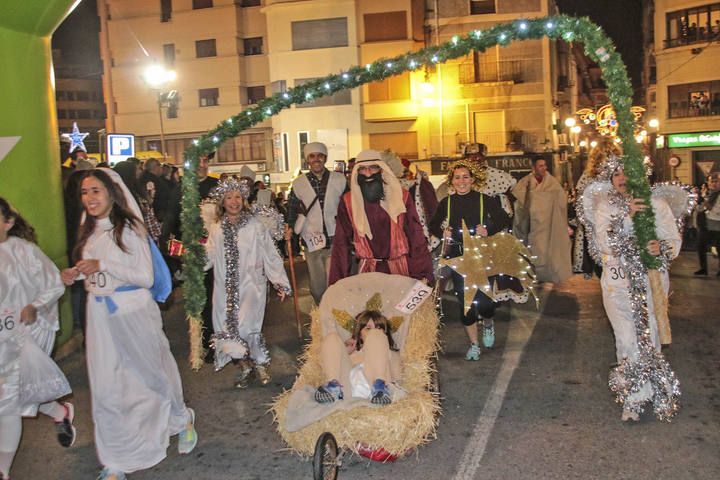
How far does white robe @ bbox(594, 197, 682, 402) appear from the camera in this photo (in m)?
6.00

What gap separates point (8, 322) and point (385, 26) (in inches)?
1360

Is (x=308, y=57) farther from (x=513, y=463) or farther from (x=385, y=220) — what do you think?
(x=513, y=463)

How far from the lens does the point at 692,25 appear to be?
3766cm

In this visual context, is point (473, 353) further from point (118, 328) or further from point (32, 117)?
point (32, 117)

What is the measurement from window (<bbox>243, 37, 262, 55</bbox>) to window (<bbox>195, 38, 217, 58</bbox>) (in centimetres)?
177

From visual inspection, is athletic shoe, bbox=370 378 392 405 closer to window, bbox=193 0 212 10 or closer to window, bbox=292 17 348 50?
window, bbox=292 17 348 50

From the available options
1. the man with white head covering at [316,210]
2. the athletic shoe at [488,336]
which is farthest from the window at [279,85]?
the athletic shoe at [488,336]

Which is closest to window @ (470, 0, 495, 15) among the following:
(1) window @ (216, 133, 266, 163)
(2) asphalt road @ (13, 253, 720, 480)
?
(1) window @ (216, 133, 266, 163)

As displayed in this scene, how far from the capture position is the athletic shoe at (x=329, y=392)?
5.13m

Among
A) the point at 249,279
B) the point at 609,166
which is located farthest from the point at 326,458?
the point at 609,166

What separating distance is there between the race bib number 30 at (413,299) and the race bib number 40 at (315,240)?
328 centimetres

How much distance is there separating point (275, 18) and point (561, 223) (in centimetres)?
2999

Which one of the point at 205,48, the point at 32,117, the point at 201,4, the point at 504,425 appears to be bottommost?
the point at 504,425

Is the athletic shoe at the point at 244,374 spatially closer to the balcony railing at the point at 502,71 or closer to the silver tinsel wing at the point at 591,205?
the silver tinsel wing at the point at 591,205
